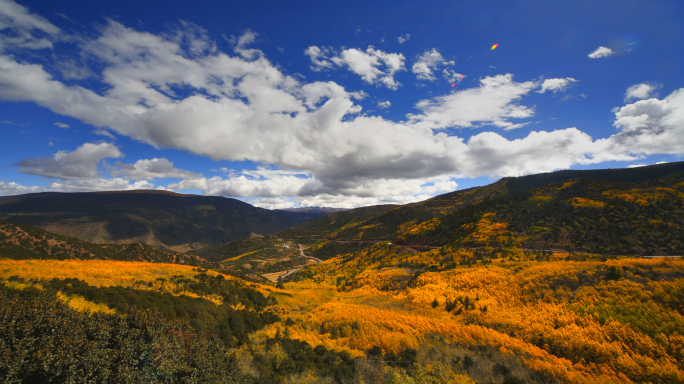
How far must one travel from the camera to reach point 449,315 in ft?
62.1

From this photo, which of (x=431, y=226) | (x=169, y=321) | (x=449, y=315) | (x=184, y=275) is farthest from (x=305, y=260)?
(x=169, y=321)

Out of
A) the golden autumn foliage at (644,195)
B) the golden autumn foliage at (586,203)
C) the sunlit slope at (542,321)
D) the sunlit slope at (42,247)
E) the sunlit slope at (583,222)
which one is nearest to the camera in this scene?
the sunlit slope at (542,321)

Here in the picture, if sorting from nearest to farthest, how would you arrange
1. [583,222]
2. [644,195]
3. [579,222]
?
[583,222] → [579,222] → [644,195]

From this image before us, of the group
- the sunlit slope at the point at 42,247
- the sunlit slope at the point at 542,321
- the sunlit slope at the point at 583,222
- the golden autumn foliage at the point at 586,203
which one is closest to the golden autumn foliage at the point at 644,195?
the sunlit slope at the point at 583,222

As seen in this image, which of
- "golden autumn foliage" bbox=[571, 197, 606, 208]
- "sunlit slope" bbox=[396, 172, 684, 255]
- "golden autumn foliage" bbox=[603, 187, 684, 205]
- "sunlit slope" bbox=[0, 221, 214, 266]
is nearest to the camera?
"sunlit slope" bbox=[0, 221, 214, 266]

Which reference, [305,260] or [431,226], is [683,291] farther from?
[305,260]

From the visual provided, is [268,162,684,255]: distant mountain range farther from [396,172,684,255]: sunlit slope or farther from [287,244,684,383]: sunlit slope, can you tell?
[287,244,684,383]: sunlit slope

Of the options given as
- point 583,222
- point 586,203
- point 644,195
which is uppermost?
point 644,195

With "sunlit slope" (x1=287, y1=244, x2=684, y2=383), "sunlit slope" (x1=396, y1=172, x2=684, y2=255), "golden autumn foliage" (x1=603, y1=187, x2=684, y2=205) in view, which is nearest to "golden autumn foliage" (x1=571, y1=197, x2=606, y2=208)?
"sunlit slope" (x1=396, y1=172, x2=684, y2=255)

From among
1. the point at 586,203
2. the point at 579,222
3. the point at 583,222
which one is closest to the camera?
the point at 583,222

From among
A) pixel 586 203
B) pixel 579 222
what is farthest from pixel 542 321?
pixel 586 203

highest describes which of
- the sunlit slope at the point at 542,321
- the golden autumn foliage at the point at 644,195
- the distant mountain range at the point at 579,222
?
the golden autumn foliage at the point at 644,195

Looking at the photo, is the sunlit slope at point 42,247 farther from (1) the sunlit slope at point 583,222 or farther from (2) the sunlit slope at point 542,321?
(1) the sunlit slope at point 583,222

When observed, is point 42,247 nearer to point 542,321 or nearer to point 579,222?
point 542,321
